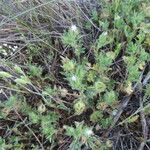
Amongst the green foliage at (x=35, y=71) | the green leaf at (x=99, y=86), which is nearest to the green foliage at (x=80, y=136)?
the green leaf at (x=99, y=86)

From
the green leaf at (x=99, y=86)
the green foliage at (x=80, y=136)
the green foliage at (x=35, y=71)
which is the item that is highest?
the green foliage at (x=35, y=71)

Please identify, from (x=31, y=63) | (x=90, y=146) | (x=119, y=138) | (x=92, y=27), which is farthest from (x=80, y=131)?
(x=92, y=27)

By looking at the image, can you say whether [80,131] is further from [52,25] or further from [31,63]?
[52,25]

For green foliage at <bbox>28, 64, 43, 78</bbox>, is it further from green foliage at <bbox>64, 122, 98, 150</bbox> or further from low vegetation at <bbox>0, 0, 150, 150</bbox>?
green foliage at <bbox>64, 122, 98, 150</bbox>

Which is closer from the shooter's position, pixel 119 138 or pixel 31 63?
pixel 119 138

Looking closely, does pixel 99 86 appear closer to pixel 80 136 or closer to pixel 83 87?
pixel 83 87

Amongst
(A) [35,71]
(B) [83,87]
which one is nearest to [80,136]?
(B) [83,87]

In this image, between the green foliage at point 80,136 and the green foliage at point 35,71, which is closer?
the green foliage at point 80,136

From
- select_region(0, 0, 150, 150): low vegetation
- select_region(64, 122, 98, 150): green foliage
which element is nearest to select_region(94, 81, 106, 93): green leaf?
select_region(0, 0, 150, 150): low vegetation

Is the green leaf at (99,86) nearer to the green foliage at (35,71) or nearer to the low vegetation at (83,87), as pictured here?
the low vegetation at (83,87)

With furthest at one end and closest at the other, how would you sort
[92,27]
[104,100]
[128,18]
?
[92,27]
[128,18]
[104,100]

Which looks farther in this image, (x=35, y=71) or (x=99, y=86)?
(x=35, y=71)
